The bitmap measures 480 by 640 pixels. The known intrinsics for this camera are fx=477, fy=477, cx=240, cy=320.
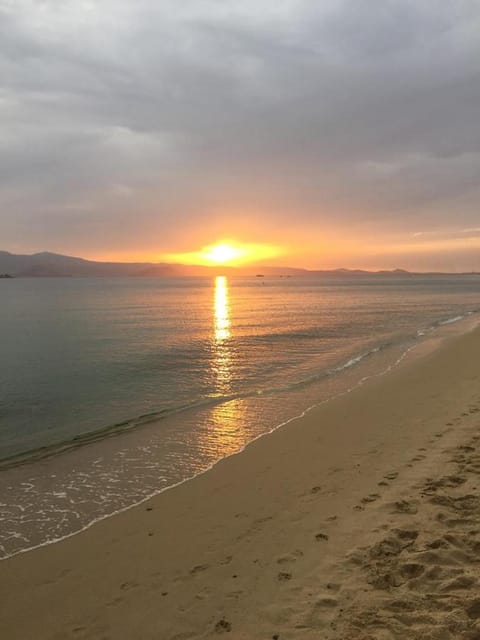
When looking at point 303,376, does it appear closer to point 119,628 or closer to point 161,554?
point 161,554

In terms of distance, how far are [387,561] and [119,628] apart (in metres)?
2.90

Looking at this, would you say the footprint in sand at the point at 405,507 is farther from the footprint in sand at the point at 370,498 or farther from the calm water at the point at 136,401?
the calm water at the point at 136,401

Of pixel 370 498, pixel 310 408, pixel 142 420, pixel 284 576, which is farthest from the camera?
pixel 310 408

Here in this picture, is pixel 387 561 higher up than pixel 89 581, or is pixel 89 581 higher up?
pixel 387 561

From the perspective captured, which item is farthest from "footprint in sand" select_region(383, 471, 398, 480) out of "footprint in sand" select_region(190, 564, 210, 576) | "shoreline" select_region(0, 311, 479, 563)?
"footprint in sand" select_region(190, 564, 210, 576)

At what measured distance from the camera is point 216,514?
730cm

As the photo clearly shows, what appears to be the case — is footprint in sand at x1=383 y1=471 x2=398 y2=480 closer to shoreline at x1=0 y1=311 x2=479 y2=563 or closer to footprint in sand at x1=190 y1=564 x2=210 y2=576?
shoreline at x1=0 y1=311 x2=479 y2=563

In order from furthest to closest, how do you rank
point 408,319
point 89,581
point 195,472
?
point 408,319 → point 195,472 → point 89,581

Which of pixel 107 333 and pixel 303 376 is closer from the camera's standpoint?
pixel 303 376

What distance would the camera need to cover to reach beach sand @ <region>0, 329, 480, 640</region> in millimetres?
4516

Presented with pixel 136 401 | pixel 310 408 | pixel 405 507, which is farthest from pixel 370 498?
pixel 136 401

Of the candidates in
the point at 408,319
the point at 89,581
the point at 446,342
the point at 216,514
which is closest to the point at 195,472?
the point at 216,514

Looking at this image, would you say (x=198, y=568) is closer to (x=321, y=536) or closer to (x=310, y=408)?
(x=321, y=536)

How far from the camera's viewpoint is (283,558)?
5.66 m
